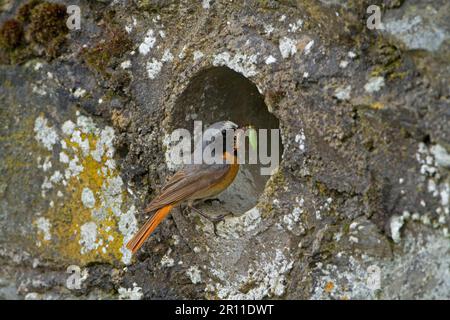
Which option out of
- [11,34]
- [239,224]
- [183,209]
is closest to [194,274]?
[183,209]

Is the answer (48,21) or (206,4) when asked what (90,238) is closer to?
(48,21)

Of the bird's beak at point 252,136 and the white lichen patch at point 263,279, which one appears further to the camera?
the bird's beak at point 252,136

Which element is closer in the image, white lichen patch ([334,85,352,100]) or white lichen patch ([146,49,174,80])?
white lichen patch ([334,85,352,100])

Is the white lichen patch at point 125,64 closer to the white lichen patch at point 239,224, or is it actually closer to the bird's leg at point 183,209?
the bird's leg at point 183,209

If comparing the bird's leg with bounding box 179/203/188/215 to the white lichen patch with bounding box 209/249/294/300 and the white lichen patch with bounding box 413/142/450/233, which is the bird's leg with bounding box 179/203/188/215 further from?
the white lichen patch with bounding box 413/142/450/233

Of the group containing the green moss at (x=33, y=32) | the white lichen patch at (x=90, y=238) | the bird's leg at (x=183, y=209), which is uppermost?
the green moss at (x=33, y=32)

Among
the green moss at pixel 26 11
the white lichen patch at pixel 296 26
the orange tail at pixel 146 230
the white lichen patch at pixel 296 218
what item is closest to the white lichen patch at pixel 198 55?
the white lichen patch at pixel 296 26

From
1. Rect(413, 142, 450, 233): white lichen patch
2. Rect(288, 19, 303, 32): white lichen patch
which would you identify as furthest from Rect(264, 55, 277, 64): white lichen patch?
Rect(413, 142, 450, 233): white lichen patch
